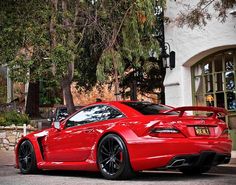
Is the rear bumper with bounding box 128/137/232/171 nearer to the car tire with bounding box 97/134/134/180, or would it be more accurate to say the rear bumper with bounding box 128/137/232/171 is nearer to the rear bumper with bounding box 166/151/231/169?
the rear bumper with bounding box 166/151/231/169

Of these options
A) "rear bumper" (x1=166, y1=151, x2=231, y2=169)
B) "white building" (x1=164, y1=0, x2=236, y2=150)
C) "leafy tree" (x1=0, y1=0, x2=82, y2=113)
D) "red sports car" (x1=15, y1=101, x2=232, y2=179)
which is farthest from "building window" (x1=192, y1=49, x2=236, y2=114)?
"rear bumper" (x1=166, y1=151, x2=231, y2=169)

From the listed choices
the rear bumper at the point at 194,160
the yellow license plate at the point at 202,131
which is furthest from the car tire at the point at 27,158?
the yellow license plate at the point at 202,131

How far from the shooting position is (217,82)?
42.2 feet

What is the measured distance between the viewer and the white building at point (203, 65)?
12357 millimetres

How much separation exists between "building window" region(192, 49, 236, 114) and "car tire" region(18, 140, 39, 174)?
5.60m

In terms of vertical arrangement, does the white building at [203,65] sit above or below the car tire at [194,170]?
above

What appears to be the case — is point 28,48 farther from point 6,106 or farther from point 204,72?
point 6,106

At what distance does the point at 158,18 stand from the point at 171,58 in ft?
5.77

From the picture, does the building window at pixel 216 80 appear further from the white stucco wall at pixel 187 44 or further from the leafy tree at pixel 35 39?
the leafy tree at pixel 35 39

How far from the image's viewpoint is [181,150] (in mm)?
6934

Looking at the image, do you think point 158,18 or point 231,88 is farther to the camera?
point 158,18

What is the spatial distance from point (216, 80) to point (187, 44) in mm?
1227

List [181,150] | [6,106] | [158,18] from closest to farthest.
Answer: [181,150] < [158,18] < [6,106]

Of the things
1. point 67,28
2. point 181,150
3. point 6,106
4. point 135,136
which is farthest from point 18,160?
point 6,106
